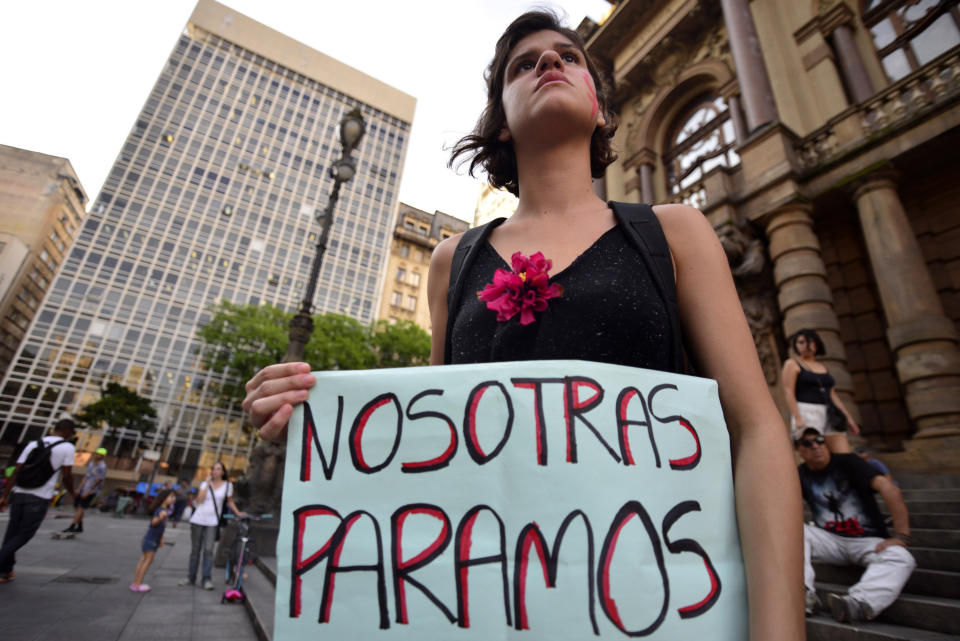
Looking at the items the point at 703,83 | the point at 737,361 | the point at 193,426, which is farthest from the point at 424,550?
the point at 193,426

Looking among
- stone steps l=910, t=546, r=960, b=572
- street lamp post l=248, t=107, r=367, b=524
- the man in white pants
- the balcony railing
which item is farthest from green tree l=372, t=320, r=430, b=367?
stone steps l=910, t=546, r=960, b=572

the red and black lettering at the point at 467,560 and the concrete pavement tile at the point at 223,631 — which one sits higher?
the red and black lettering at the point at 467,560

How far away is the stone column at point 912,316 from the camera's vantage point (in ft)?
20.4

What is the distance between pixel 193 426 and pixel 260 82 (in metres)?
41.1

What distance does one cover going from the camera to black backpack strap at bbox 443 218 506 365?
4.09 ft

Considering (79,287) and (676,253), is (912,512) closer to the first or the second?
(676,253)

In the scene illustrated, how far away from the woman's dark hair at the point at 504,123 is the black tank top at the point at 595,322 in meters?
0.72

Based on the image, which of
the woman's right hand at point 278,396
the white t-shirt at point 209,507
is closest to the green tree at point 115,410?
the white t-shirt at point 209,507

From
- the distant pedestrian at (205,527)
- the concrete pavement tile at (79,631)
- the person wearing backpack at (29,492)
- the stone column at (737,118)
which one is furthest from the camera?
the stone column at (737,118)

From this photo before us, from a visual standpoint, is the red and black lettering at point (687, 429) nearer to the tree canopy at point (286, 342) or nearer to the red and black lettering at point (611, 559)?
the red and black lettering at point (611, 559)

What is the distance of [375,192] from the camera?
55844 mm

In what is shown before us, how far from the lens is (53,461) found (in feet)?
19.1

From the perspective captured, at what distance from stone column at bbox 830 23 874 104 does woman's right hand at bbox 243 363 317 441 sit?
12.1m

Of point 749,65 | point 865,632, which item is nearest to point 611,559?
point 865,632
